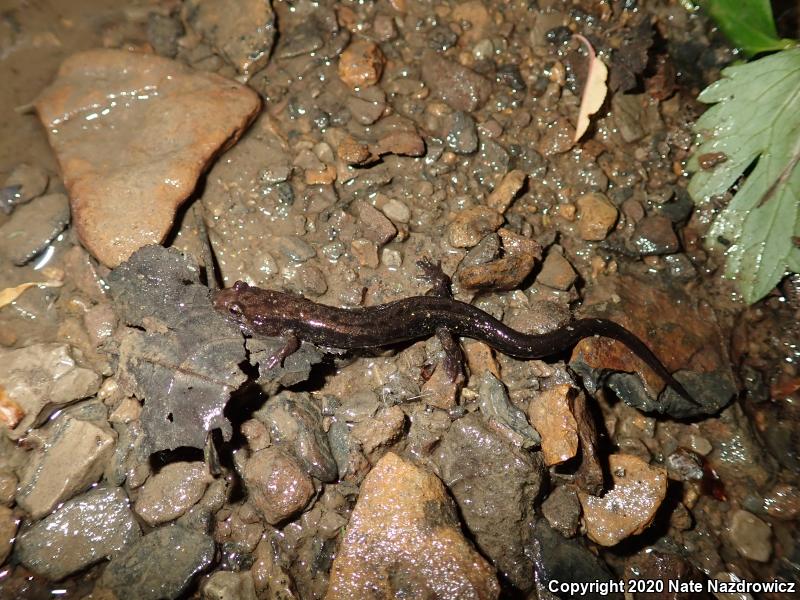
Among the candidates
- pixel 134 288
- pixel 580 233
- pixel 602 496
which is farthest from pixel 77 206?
pixel 602 496

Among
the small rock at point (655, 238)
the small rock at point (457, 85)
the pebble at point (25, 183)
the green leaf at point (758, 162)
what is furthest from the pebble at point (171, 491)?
the green leaf at point (758, 162)

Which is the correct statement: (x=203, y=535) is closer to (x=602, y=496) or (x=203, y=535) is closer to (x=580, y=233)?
(x=602, y=496)

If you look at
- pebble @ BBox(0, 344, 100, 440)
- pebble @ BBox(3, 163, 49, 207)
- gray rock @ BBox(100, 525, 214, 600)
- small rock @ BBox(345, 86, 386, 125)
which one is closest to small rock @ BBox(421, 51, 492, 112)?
small rock @ BBox(345, 86, 386, 125)

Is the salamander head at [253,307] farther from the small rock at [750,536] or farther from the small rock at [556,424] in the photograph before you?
the small rock at [750,536]

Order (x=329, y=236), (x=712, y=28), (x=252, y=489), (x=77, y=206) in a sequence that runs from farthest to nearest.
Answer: (x=712, y=28)
(x=329, y=236)
(x=77, y=206)
(x=252, y=489)

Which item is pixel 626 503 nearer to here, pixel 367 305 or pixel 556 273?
pixel 556 273

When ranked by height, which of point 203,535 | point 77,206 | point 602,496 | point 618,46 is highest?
point 618,46

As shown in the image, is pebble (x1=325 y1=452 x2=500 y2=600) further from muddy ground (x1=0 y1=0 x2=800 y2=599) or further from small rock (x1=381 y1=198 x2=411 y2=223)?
small rock (x1=381 y1=198 x2=411 y2=223)
